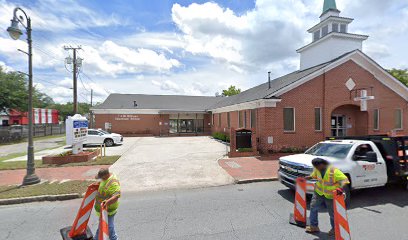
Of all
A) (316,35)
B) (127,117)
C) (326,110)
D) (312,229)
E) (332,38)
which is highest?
(316,35)

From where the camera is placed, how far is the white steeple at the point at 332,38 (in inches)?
715

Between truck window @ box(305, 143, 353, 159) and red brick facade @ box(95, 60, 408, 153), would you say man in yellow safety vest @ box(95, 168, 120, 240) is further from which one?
red brick facade @ box(95, 60, 408, 153)

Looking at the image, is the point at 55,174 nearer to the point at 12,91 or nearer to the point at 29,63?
the point at 29,63

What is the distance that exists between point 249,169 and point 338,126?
32.5 ft

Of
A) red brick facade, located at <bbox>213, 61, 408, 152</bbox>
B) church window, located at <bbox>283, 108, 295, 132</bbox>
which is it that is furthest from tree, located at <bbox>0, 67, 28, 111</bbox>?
church window, located at <bbox>283, 108, 295, 132</bbox>

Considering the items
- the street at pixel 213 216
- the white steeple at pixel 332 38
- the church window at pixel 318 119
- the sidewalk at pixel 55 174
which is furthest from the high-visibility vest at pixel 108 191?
the white steeple at pixel 332 38

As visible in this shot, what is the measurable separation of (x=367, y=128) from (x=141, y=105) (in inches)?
1014

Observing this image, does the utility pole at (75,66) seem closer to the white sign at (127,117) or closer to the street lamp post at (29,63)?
the white sign at (127,117)

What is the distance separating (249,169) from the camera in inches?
379

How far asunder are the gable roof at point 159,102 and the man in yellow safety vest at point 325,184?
27.0 metres

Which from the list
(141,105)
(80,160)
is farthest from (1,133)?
(80,160)

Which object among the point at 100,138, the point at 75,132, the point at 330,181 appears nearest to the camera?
the point at 330,181

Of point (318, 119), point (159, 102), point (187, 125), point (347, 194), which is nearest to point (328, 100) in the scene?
point (318, 119)

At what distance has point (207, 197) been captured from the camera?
648 centimetres
